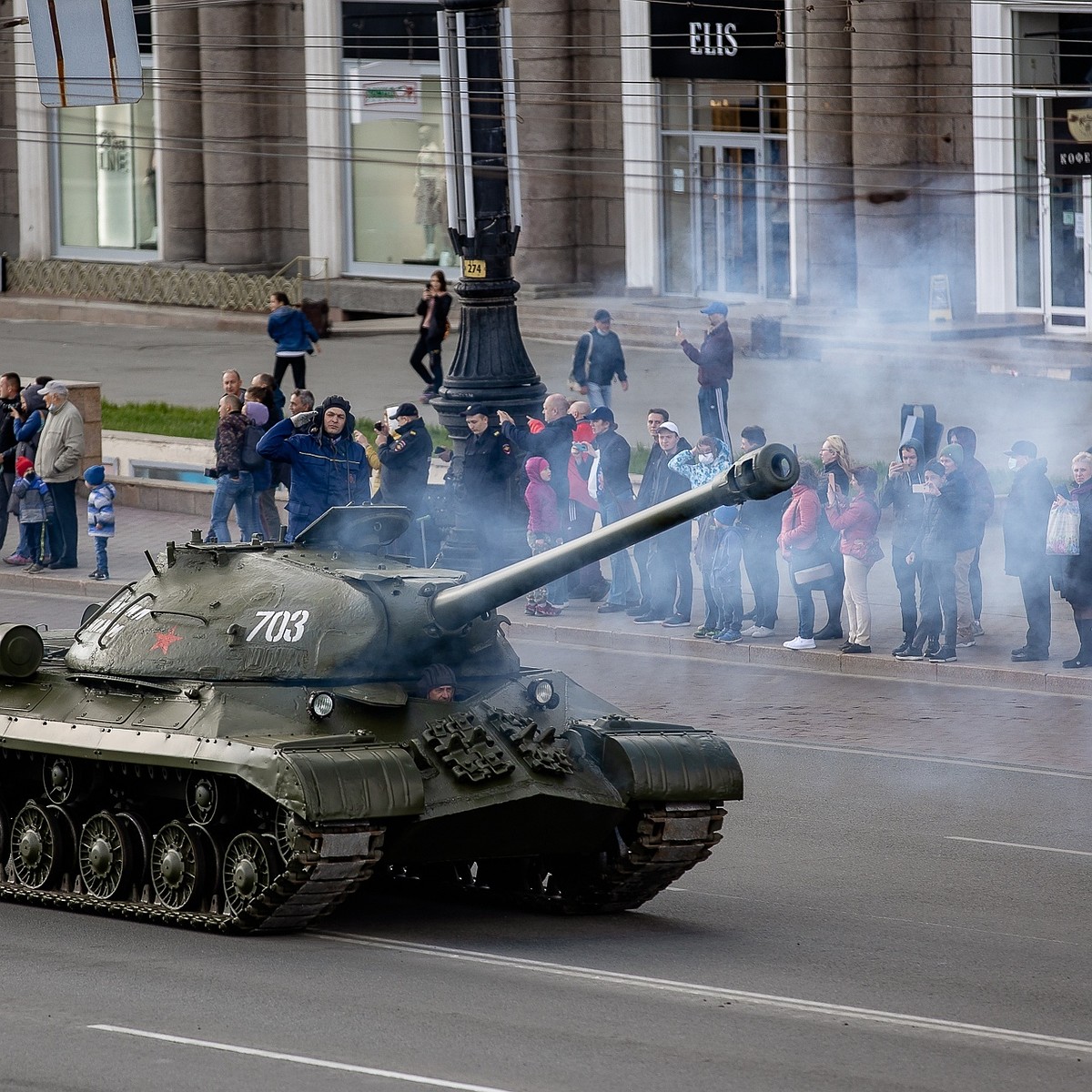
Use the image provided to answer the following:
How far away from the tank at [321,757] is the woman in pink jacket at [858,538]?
5584 millimetres

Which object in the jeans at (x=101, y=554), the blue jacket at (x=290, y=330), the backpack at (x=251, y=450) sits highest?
the blue jacket at (x=290, y=330)

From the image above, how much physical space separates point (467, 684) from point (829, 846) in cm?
259

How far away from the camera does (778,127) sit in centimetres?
3309

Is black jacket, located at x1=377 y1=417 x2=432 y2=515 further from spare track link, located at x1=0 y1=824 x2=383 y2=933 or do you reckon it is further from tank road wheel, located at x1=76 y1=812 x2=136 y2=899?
spare track link, located at x1=0 y1=824 x2=383 y2=933

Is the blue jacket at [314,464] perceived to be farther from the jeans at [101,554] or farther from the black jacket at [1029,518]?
the black jacket at [1029,518]

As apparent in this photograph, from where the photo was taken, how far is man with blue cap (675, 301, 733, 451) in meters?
22.2

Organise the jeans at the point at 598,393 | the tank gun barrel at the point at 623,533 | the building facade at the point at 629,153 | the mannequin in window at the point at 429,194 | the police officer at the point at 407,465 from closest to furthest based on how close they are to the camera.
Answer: the tank gun barrel at the point at 623,533 < the police officer at the point at 407,465 < the jeans at the point at 598,393 < the building facade at the point at 629,153 < the mannequin in window at the point at 429,194

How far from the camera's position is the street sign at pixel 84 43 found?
18094 millimetres

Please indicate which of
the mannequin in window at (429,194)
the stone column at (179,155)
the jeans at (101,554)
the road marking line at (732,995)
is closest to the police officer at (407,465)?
the jeans at (101,554)

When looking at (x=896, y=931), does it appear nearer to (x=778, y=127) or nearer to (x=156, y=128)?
(x=778, y=127)

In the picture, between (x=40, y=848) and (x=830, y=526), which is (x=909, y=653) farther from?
(x=40, y=848)

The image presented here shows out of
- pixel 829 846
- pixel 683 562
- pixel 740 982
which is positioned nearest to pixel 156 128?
pixel 683 562

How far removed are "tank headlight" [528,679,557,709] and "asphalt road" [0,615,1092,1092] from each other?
1143mm

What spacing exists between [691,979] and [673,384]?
1836 cm
